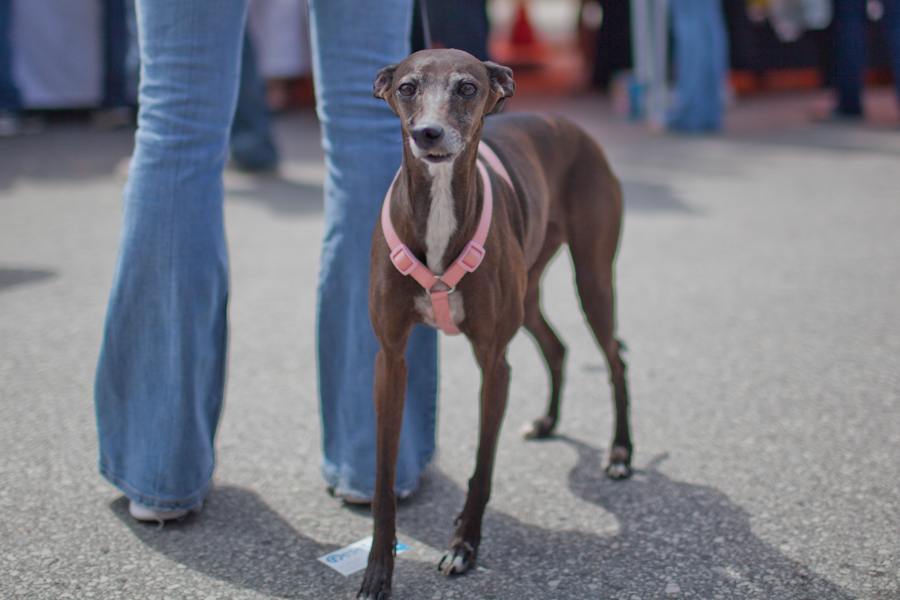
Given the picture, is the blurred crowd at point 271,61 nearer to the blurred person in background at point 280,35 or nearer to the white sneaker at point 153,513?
the blurred person in background at point 280,35

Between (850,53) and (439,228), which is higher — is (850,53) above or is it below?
above

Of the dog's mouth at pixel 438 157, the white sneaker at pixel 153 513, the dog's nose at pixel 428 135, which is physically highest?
the dog's nose at pixel 428 135

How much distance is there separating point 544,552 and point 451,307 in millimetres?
668

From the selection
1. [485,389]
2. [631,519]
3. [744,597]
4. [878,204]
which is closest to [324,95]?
[485,389]

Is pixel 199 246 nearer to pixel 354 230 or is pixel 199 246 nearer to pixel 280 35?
pixel 354 230

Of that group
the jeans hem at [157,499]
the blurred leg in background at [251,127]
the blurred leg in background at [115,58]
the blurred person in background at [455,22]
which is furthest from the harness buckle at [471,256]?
the blurred leg in background at [115,58]

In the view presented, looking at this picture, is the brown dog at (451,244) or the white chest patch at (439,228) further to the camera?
the white chest patch at (439,228)

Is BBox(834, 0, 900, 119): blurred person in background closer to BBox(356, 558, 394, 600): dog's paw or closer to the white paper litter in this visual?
the white paper litter

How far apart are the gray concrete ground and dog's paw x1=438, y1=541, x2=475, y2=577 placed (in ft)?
0.09

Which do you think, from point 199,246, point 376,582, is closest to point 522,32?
point 199,246

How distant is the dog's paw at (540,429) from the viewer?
2.65 m

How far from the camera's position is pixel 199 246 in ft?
6.71

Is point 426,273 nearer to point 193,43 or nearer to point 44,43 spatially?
point 193,43

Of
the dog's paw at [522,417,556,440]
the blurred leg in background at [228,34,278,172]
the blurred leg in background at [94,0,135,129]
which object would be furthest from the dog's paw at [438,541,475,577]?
the blurred leg in background at [94,0,135,129]
